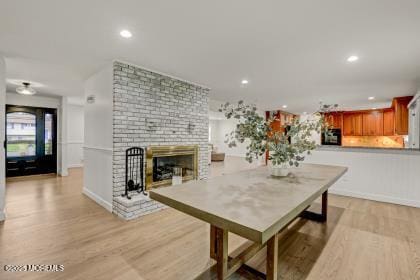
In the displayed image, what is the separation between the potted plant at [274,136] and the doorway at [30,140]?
651 centimetres

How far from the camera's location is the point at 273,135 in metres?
2.12

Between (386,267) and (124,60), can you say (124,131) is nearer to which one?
(124,60)

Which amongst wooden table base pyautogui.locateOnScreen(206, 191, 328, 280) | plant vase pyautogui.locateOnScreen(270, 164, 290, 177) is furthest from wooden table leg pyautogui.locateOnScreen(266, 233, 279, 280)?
plant vase pyautogui.locateOnScreen(270, 164, 290, 177)

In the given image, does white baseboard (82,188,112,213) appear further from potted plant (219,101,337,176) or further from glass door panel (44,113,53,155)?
glass door panel (44,113,53,155)

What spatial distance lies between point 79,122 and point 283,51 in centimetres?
785

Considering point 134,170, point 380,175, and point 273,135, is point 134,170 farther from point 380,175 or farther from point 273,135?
point 380,175

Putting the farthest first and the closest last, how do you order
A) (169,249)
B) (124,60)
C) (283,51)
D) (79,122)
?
(79,122) → (124,60) → (283,51) → (169,249)

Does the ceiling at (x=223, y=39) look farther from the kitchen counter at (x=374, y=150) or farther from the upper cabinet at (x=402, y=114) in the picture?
the upper cabinet at (x=402, y=114)

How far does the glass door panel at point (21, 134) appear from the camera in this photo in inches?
222

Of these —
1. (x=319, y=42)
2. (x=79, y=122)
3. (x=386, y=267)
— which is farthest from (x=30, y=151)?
(x=386, y=267)

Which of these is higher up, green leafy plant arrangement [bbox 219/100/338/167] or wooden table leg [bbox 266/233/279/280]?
green leafy plant arrangement [bbox 219/100/338/167]

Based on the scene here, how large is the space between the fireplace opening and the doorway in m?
4.44

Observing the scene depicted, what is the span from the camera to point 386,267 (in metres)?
1.94

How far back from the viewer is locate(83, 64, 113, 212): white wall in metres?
3.31
